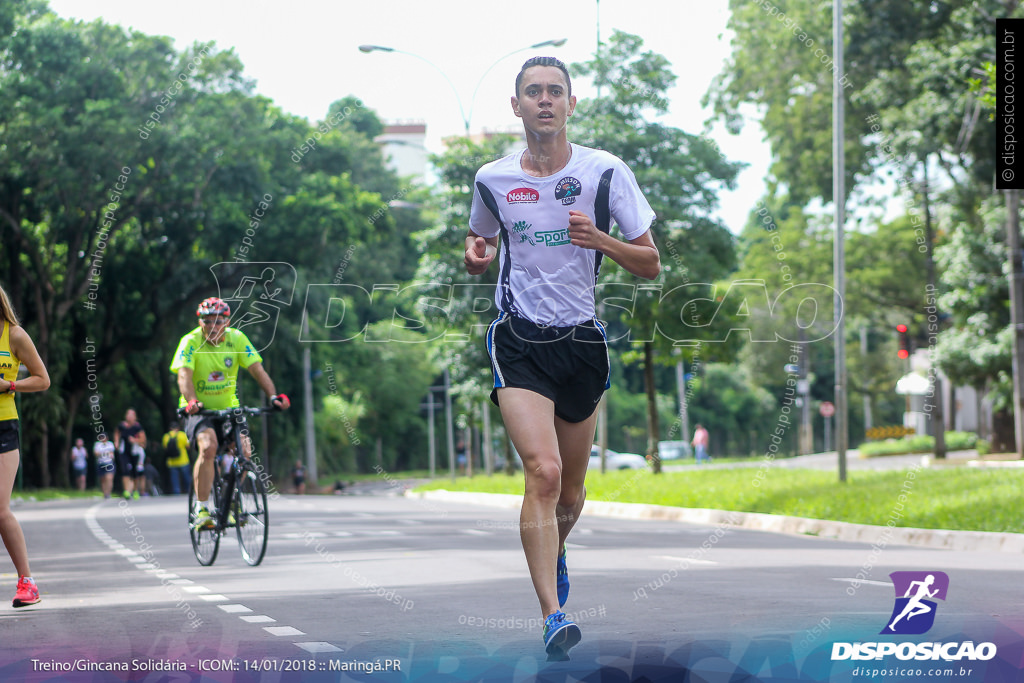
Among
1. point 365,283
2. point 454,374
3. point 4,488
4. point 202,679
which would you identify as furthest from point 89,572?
point 365,283

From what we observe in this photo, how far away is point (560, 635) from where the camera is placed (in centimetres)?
531

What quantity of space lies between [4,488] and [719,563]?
18.1 ft

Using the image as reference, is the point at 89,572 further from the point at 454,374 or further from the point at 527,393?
the point at 454,374

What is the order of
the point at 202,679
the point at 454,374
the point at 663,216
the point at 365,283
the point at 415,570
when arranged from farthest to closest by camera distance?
1. the point at 365,283
2. the point at 454,374
3. the point at 663,216
4. the point at 415,570
5. the point at 202,679

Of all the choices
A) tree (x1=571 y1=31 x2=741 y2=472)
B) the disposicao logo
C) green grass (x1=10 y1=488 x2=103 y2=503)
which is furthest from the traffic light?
the disposicao logo

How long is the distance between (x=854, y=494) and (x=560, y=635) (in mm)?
14336

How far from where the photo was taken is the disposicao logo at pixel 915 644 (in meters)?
6.00

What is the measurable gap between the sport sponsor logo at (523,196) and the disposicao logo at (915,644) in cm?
221

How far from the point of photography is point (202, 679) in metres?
5.64

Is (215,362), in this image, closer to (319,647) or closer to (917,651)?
(319,647)

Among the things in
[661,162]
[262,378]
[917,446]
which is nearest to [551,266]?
[262,378]

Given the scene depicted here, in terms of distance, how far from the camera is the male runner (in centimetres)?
585

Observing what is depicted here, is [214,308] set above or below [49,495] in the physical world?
above

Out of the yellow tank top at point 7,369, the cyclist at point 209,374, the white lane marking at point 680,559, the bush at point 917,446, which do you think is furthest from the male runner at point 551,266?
the bush at point 917,446
